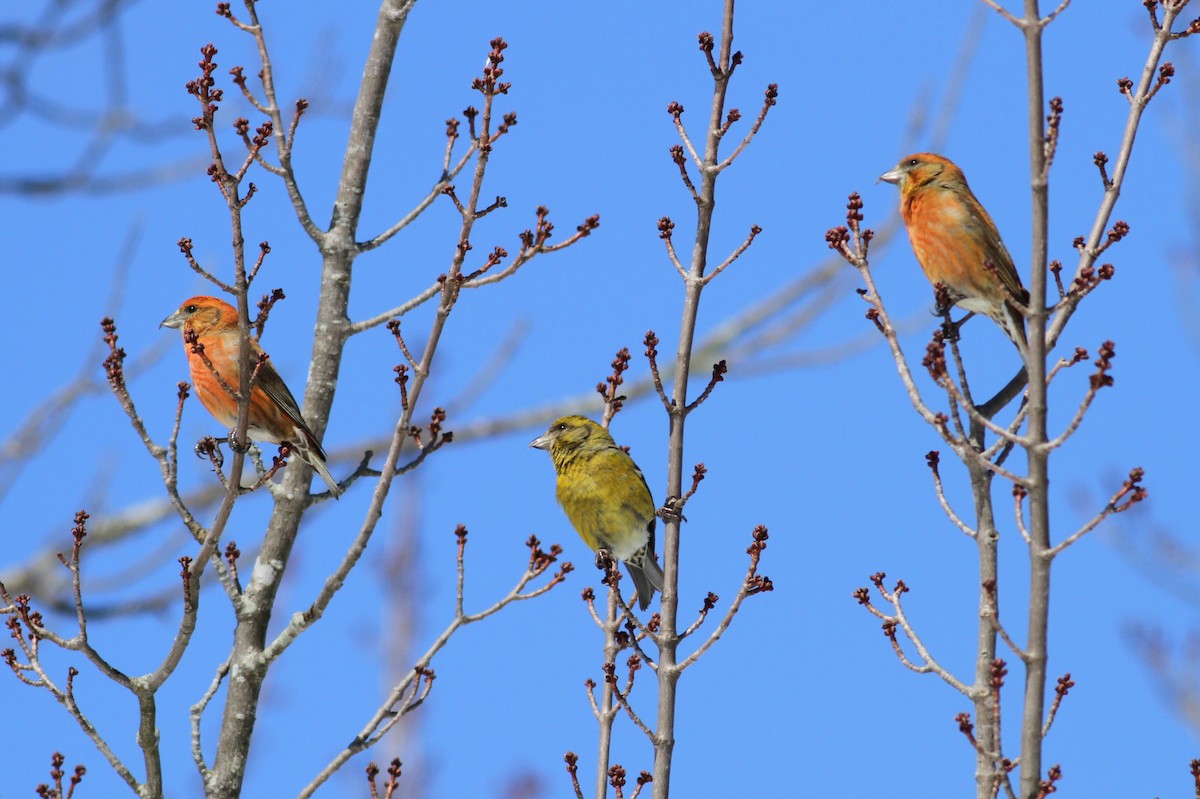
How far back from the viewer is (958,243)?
582 cm

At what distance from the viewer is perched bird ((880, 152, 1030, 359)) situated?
5469 mm

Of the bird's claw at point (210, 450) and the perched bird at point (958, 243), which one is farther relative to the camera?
the perched bird at point (958, 243)

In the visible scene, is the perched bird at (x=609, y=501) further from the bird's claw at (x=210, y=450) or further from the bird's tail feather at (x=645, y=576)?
the bird's claw at (x=210, y=450)

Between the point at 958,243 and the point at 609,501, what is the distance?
82.4 inches

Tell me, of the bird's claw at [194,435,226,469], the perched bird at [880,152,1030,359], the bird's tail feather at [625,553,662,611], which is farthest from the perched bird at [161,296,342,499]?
the perched bird at [880,152,1030,359]

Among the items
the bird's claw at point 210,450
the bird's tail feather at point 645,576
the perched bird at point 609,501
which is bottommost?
the bird's claw at point 210,450

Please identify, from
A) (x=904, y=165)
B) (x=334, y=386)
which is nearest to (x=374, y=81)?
(x=334, y=386)

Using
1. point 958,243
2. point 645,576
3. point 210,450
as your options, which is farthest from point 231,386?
point 958,243

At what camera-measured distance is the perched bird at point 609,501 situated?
677 cm

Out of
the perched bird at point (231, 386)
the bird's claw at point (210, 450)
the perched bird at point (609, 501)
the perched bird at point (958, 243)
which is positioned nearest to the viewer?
the bird's claw at point (210, 450)

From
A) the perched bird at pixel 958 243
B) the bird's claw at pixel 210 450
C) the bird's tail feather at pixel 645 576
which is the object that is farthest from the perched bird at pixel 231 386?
the perched bird at pixel 958 243

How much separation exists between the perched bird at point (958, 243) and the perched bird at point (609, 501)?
176cm

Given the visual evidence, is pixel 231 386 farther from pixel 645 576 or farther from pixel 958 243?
pixel 958 243

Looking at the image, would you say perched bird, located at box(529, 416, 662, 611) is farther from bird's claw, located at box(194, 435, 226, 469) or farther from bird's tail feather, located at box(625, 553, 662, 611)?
bird's claw, located at box(194, 435, 226, 469)
